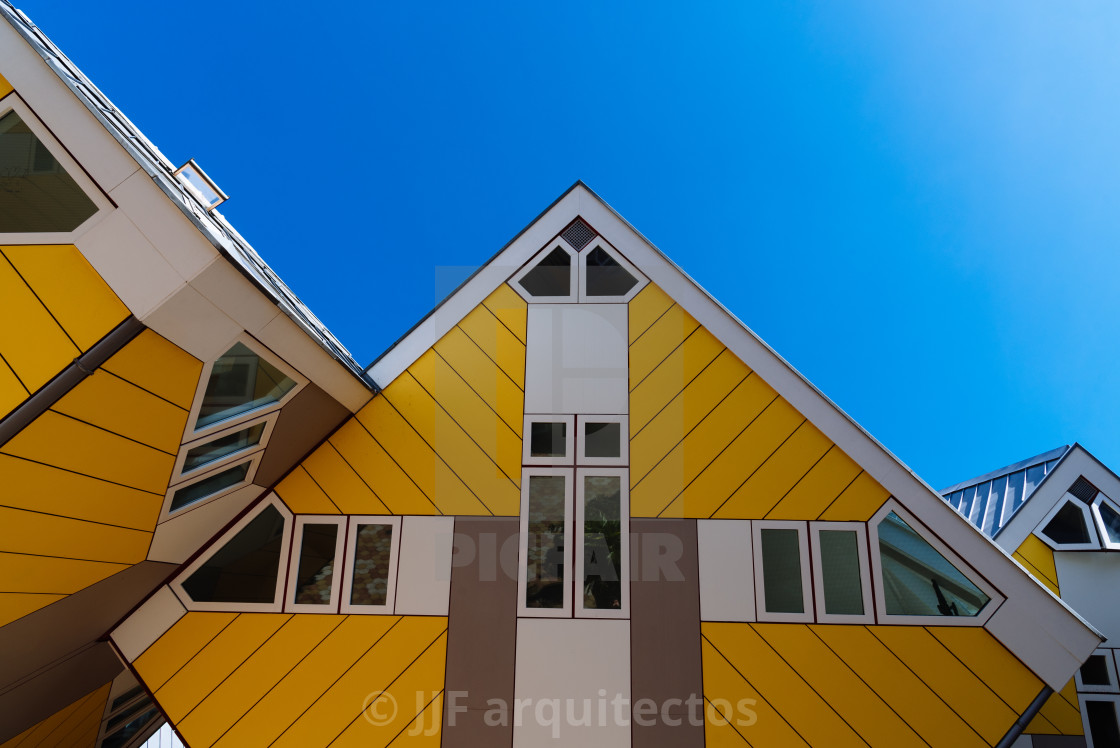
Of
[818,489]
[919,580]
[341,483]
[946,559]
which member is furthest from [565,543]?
[946,559]

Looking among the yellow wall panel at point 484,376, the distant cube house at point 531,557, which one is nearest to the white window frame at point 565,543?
the distant cube house at point 531,557

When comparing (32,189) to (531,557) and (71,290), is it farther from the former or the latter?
(531,557)

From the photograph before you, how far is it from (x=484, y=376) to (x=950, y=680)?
453 cm

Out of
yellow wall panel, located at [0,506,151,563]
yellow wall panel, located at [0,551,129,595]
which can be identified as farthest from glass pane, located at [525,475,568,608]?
yellow wall panel, located at [0,551,129,595]

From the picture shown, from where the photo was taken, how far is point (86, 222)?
3350 millimetres

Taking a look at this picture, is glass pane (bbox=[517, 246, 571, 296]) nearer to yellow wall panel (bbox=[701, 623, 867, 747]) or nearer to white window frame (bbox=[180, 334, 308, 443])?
white window frame (bbox=[180, 334, 308, 443])

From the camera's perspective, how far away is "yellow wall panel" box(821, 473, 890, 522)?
17.8 ft

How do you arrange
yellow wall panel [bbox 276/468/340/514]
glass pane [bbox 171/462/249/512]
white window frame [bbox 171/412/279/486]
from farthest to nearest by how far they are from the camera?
yellow wall panel [bbox 276/468/340/514] → glass pane [bbox 171/462/249/512] → white window frame [bbox 171/412/279/486]

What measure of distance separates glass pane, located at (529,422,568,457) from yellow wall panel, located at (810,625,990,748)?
251 centimetres

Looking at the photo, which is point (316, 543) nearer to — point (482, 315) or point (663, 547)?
point (482, 315)

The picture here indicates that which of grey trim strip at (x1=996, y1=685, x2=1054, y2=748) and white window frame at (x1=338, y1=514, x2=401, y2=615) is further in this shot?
white window frame at (x1=338, y1=514, x2=401, y2=615)

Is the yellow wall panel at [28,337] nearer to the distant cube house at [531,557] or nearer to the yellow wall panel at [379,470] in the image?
the distant cube house at [531,557]

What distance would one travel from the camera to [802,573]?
5.34 meters

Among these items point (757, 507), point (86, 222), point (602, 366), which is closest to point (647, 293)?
point (602, 366)
